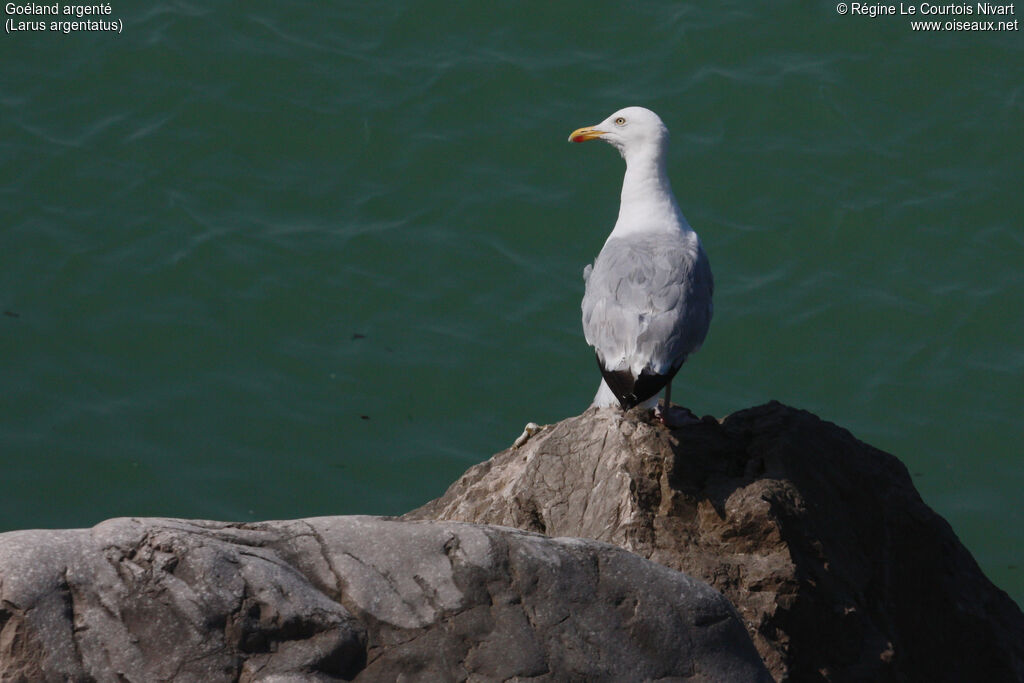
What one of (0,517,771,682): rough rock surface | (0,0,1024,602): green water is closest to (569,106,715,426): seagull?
(0,517,771,682): rough rock surface

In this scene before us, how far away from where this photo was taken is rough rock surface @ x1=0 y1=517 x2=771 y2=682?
3.79 metres

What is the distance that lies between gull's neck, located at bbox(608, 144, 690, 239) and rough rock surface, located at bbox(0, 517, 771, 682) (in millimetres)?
2889

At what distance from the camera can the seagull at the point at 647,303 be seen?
5613 millimetres

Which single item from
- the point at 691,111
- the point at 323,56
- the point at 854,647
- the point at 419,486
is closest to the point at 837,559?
the point at 854,647

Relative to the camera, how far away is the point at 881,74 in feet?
38.0

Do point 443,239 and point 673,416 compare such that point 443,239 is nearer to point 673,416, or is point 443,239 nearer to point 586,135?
point 586,135

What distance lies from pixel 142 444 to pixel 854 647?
5.58 m

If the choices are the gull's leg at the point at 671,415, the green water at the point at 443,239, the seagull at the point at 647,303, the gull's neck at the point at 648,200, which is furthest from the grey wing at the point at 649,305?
the green water at the point at 443,239

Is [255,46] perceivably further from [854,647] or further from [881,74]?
[854,647]

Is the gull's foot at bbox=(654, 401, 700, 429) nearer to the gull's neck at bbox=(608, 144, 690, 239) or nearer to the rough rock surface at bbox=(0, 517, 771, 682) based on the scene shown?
the gull's neck at bbox=(608, 144, 690, 239)

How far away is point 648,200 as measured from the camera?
7.15 m

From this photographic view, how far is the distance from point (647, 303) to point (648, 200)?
140 centimetres

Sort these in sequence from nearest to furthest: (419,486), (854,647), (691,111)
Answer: (854,647), (419,486), (691,111)

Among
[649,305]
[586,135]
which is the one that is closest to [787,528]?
[649,305]
